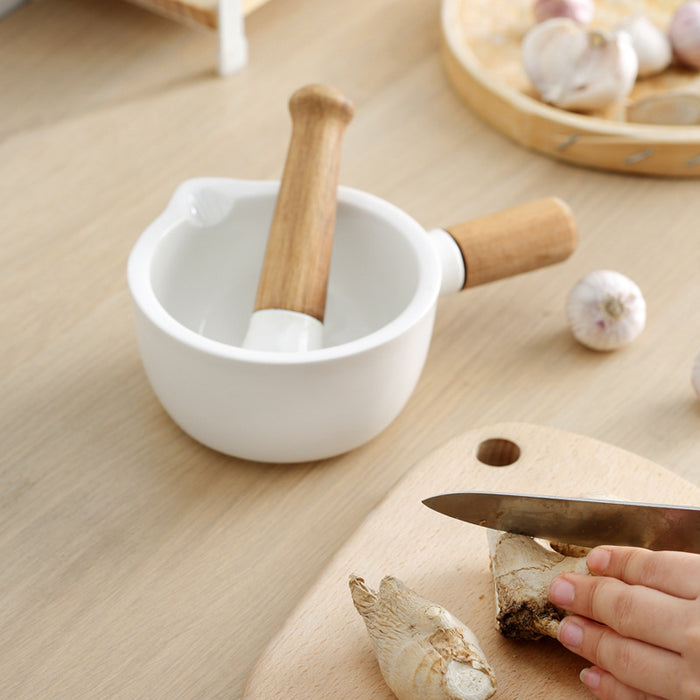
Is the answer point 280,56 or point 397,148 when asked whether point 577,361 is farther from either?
point 280,56

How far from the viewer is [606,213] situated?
114 cm

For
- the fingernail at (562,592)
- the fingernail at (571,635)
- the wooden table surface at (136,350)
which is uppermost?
the fingernail at (562,592)

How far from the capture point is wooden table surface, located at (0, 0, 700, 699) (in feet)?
2.43

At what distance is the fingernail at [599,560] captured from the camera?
65cm

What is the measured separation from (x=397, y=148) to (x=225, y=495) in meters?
0.57

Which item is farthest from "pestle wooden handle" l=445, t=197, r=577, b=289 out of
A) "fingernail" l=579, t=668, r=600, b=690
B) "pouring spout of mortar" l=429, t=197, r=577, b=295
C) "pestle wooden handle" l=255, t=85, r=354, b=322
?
"fingernail" l=579, t=668, r=600, b=690

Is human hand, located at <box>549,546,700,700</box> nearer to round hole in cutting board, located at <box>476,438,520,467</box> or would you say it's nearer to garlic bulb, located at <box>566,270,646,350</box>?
round hole in cutting board, located at <box>476,438,520,467</box>

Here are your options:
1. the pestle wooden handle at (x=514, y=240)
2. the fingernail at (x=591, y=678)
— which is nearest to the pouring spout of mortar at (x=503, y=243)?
the pestle wooden handle at (x=514, y=240)

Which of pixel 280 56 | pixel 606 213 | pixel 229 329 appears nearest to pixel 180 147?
pixel 280 56

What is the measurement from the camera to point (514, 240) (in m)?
0.92

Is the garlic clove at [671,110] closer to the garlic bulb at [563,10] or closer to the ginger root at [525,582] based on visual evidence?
the garlic bulb at [563,10]

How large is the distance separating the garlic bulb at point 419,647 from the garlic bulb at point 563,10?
914mm

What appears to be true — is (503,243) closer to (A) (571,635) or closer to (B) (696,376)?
(B) (696,376)

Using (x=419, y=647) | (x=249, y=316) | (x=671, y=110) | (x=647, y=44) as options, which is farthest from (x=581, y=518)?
(x=647, y=44)
